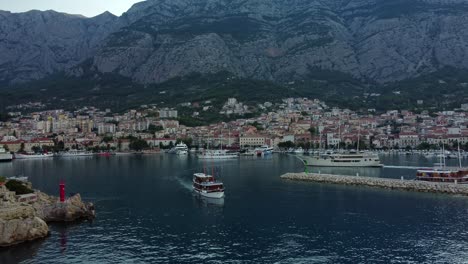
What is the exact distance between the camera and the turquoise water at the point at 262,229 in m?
26.9

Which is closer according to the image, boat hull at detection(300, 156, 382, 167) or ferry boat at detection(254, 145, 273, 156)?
boat hull at detection(300, 156, 382, 167)

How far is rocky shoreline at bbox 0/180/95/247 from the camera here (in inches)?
1182

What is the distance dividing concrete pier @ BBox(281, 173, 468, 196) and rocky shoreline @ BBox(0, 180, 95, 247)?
29675 millimetres

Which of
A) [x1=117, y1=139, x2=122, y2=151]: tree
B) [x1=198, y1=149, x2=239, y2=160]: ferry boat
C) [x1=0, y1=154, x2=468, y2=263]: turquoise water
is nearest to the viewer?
Result: [x1=0, y1=154, x2=468, y2=263]: turquoise water

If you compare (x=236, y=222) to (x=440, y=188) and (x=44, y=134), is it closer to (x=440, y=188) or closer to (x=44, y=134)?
(x=440, y=188)

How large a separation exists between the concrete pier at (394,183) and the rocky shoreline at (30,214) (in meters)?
29.7

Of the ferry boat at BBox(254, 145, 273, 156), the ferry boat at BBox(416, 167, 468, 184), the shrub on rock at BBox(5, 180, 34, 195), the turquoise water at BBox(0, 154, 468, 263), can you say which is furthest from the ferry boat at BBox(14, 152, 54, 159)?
the ferry boat at BBox(416, 167, 468, 184)

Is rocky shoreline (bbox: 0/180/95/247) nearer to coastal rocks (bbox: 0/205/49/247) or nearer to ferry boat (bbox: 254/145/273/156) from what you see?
coastal rocks (bbox: 0/205/49/247)

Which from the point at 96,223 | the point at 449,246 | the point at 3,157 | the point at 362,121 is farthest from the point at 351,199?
the point at 362,121

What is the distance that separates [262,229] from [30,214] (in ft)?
50.3

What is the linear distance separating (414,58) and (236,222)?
7178 inches

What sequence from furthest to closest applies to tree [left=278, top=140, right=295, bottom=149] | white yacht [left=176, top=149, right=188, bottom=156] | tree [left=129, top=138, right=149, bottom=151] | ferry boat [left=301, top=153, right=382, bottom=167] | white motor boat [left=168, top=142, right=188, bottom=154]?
tree [left=129, top=138, right=149, bottom=151] → tree [left=278, top=140, right=295, bottom=149] → white motor boat [left=168, top=142, right=188, bottom=154] → white yacht [left=176, top=149, right=188, bottom=156] → ferry boat [left=301, top=153, right=382, bottom=167]

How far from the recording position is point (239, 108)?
171875 millimetres

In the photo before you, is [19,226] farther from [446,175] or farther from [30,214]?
[446,175]
